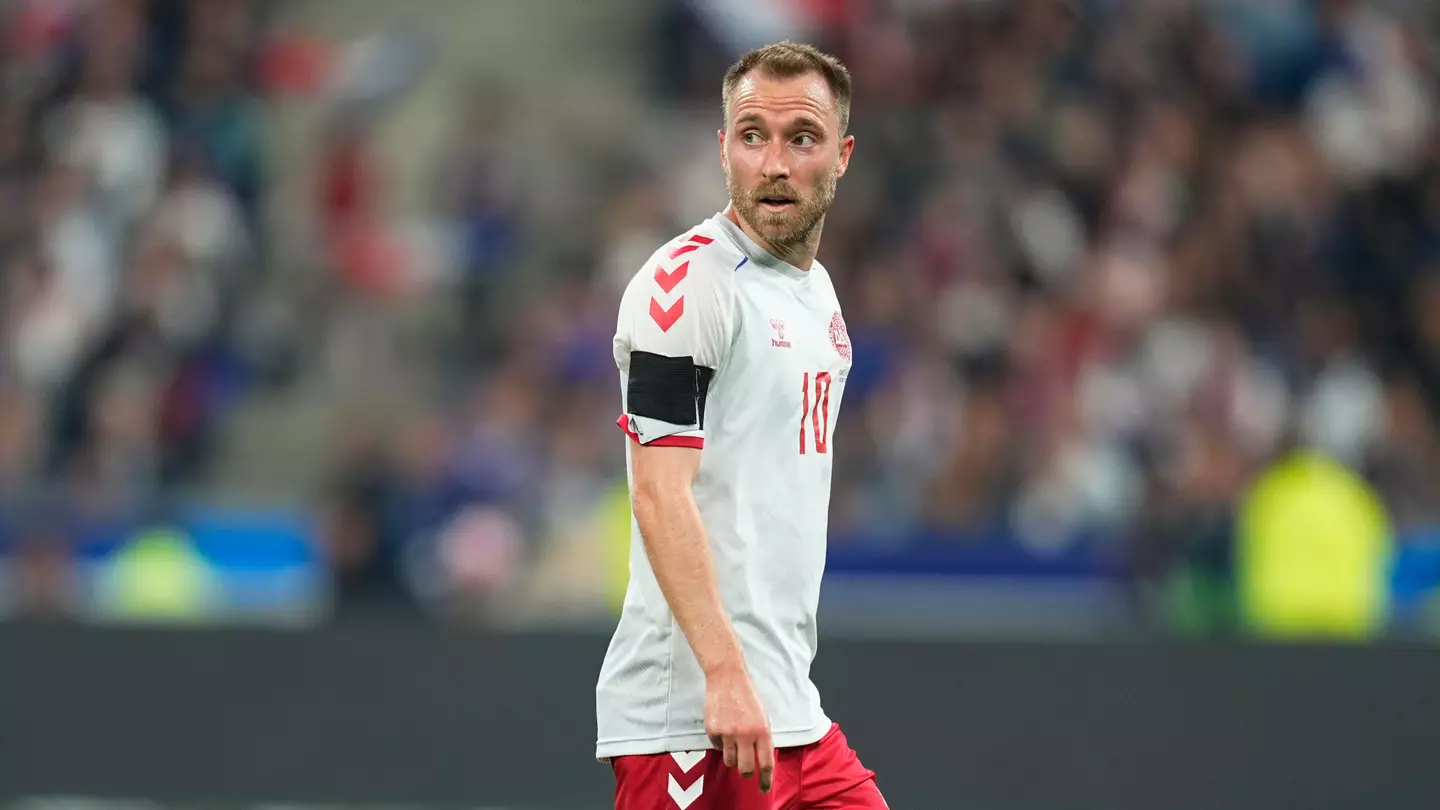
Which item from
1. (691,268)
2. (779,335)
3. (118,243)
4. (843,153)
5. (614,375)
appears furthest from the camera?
(118,243)

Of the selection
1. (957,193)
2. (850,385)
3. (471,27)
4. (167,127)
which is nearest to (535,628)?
(850,385)

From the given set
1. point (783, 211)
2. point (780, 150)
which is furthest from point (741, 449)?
point (780, 150)

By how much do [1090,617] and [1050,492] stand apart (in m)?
0.87

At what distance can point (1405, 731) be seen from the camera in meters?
8.80

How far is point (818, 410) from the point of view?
4.20 metres

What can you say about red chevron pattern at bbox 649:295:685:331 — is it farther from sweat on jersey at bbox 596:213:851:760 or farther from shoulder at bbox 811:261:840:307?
shoulder at bbox 811:261:840:307

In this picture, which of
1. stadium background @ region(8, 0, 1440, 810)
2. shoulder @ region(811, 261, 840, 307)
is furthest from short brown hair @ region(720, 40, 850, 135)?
stadium background @ region(8, 0, 1440, 810)

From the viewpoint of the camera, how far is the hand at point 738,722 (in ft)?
12.4

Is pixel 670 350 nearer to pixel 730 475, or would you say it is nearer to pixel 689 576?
pixel 730 475

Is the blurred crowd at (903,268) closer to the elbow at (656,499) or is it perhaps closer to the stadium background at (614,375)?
the stadium background at (614,375)

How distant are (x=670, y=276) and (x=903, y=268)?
27.8 feet

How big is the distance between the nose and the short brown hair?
0.13 metres

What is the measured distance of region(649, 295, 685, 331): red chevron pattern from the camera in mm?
3898

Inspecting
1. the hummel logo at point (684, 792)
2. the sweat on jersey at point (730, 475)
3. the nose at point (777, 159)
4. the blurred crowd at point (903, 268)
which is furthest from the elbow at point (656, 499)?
the blurred crowd at point (903, 268)
